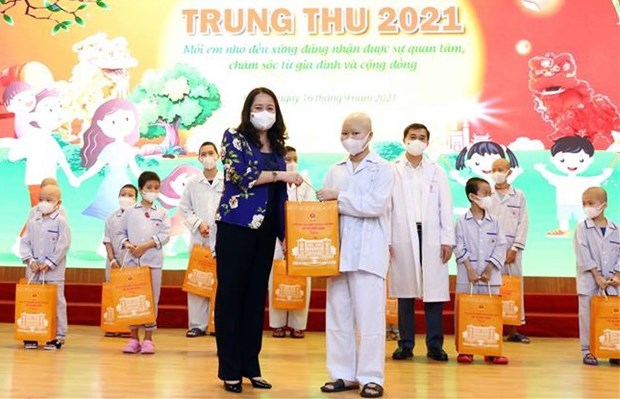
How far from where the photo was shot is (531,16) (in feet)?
25.3

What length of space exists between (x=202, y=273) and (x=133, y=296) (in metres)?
0.96

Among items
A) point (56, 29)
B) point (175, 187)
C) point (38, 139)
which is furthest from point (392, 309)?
point (56, 29)

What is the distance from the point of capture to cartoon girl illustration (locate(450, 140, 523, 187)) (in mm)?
7707

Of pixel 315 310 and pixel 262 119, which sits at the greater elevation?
pixel 262 119

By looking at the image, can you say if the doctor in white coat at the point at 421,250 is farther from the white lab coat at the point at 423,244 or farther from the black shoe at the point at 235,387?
the black shoe at the point at 235,387

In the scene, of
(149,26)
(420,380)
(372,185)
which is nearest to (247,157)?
(372,185)

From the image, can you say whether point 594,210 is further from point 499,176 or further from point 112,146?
point 112,146

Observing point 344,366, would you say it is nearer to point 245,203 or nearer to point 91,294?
point 245,203

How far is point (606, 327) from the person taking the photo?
16.6 feet

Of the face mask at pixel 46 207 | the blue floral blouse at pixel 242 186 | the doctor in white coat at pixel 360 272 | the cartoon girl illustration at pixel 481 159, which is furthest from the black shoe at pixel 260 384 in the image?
the cartoon girl illustration at pixel 481 159

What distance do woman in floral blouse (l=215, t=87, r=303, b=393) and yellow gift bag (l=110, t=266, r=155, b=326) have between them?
1470 mm

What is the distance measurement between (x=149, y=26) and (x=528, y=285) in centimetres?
447

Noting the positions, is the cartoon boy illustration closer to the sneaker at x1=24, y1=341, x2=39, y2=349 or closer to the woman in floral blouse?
the woman in floral blouse

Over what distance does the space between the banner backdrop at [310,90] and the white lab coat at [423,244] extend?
2.59 m
